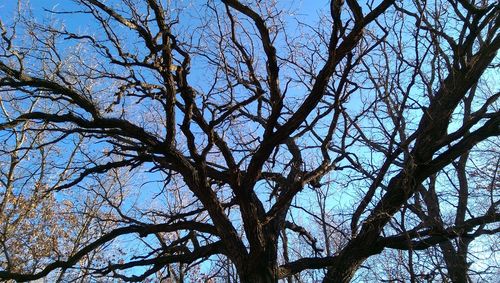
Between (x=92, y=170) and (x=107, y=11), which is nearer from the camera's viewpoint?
(x=107, y=11)

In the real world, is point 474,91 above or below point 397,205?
above

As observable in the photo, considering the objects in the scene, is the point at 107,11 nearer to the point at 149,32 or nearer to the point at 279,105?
the point at 149,32

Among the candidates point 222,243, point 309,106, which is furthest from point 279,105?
point 222,243


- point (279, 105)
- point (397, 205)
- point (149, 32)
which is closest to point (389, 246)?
point (397, 205)

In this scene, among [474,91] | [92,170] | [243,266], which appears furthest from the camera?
[474,91]

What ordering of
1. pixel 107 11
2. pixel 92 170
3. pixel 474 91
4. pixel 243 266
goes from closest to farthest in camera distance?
pixel 107 11, pixel 243 266, pixel 92 170, pixel 474 91

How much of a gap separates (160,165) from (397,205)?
3069 millimetres

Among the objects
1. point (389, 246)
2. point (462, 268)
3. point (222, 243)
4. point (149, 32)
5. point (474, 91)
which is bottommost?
point (462, 268)

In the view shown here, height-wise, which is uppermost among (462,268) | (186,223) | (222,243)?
(186,223)

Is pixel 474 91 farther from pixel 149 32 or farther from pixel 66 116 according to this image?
pixel 66 116

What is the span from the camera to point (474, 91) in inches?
327

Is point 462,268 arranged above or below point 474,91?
below

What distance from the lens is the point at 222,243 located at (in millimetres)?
5398

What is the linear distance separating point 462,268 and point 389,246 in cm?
85
